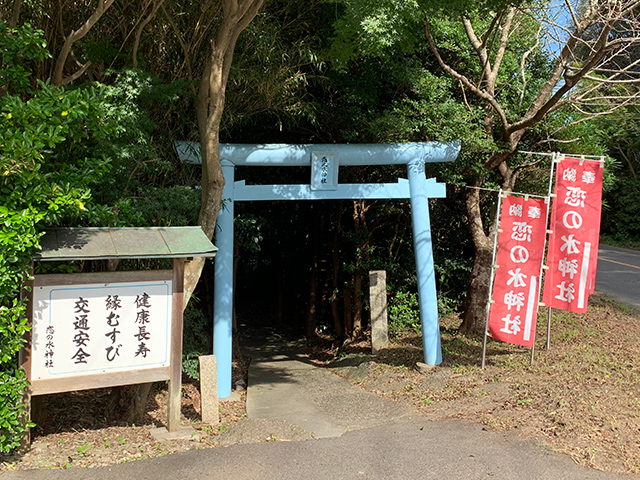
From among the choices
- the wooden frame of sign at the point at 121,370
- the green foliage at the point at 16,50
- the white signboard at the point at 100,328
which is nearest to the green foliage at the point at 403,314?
the wooden frame of sign at the point at 121,370

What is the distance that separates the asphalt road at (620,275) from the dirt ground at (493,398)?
2544 mm

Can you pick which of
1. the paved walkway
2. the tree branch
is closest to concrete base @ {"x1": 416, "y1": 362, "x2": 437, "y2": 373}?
the paved walkway

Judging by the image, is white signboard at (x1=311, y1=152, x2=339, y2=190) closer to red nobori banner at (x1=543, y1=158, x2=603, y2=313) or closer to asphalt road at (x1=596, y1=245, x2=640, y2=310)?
red nobori banner at (x1=543, y1=158, x2=603, y2=313)

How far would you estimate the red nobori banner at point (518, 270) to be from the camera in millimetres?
7180

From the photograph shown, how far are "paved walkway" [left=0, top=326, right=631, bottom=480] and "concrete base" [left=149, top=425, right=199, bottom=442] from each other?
1.14 feet

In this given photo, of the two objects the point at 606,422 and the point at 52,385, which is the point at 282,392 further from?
the point at 606,422

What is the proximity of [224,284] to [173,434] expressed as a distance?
2358 mm

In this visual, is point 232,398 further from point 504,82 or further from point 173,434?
point 504,82

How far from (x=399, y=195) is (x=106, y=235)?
14.3ft

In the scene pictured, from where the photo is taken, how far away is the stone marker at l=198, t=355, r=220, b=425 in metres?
6.21

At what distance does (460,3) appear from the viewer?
22.6 ft

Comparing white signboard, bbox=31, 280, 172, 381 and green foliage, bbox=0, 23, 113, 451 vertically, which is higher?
green foliage, bbox=0, 23, 113, 451

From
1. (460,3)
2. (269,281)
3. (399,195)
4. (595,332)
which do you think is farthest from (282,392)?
(269,281)

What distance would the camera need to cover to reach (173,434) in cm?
559
